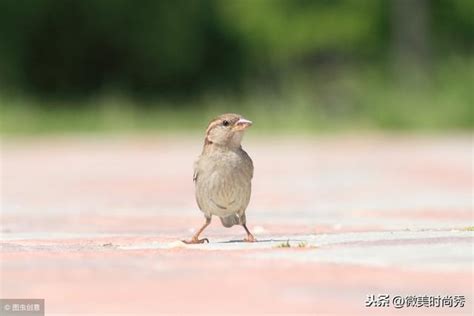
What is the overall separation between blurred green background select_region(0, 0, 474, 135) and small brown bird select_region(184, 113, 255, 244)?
64.5 feet

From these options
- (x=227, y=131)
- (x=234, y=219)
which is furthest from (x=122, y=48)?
(x=227, y=131)

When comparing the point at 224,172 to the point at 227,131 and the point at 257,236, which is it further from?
the point at 257,236

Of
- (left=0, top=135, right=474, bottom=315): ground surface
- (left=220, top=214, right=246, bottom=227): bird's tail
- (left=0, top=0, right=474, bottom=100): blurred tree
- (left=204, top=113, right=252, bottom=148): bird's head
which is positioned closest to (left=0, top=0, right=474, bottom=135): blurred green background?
(left=0, top=0, right=474, bottom=100): blurred tree

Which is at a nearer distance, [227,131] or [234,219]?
[227,131]

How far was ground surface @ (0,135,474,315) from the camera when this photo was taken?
507cm

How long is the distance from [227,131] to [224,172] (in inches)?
10.5

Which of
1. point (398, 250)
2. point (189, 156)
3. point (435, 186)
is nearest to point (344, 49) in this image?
point (189, 156)

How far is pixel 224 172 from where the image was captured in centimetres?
712

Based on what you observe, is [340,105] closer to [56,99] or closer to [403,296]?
[56,99]

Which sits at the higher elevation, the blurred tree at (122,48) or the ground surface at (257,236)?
the blurred tree at (122,48)

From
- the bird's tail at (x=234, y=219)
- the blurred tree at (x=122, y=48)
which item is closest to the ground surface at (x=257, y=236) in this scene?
the bird's tail at (x=234, y=219)

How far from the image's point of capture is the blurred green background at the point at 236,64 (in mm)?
28781

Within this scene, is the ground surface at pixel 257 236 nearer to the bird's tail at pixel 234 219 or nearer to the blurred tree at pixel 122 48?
the bird's tail at pixel 234 219

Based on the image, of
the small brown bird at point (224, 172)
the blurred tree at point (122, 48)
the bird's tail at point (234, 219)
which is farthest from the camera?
the blurred tree at point (122, 48)
